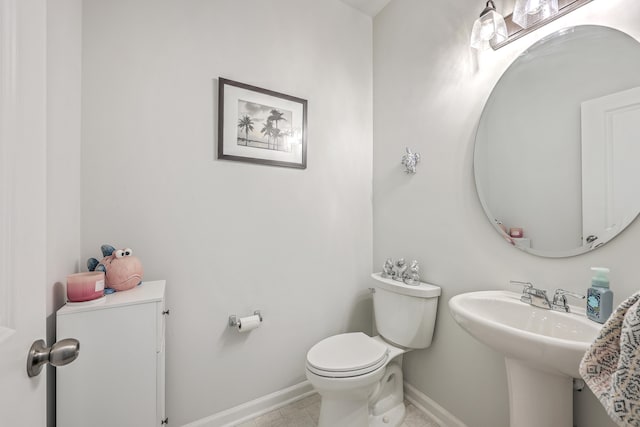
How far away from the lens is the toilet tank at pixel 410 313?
1.52 metres

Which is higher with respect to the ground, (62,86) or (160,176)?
(62,86)

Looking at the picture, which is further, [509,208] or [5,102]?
[509,208]

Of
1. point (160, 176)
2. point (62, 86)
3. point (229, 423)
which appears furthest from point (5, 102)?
point (229, 423)

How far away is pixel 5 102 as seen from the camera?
409 millimetres

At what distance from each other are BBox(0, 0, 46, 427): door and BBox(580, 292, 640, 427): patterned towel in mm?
1065

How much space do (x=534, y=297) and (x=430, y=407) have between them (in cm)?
99

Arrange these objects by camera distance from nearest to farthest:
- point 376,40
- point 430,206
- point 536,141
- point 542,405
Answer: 1. point 542,405
2. point 536,141
3. point 430,206
4. point 376,40


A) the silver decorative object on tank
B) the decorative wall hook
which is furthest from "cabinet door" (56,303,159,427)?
the decorative wall hook

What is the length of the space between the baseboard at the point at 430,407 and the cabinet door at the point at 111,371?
146 cm

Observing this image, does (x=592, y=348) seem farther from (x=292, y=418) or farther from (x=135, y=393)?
(x=292, y=418)

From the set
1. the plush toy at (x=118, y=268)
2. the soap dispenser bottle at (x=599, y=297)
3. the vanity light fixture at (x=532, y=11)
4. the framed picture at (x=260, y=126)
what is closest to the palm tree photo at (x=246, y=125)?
the framed picture at (x=260, y=126)

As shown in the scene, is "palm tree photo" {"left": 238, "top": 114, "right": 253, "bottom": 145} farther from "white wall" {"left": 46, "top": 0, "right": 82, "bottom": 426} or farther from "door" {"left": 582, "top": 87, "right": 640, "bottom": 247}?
"door" {"left": 582, "top": 87, "right": 640, "bottom": 247}

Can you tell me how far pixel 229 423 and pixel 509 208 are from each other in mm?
1881

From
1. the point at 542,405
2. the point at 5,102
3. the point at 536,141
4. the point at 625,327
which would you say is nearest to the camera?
the point at 5,102
